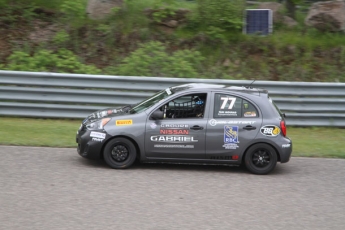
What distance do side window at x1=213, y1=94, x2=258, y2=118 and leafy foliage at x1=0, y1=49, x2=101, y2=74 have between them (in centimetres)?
577

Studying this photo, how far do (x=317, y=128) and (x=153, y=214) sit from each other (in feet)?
24.1

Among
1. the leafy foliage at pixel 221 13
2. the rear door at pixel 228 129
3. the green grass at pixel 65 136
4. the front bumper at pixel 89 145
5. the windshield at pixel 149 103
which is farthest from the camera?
the leafy foliage at pixel 221 13

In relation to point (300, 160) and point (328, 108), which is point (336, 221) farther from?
point (328, 108)

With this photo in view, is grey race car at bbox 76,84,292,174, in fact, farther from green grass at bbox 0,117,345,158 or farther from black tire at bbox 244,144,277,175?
green grass at bbox 0,117,345,158

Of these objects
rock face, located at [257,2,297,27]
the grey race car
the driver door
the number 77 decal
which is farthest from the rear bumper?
rock face, located at [257,2,297,27]

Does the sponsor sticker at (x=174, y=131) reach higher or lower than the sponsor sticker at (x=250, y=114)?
lower

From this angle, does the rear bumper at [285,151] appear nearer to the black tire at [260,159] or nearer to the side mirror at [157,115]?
the black tire at [260,159]

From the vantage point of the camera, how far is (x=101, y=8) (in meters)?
16.7

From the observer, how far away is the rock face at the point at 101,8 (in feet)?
54.5

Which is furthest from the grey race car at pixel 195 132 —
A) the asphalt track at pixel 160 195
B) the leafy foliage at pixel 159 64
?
the leafy foliage at pixel 159 64

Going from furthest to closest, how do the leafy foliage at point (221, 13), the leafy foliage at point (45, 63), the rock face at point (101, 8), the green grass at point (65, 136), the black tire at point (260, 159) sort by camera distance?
the rock face at point (101, 8), the leafy foliage at point (221, 13), the leafy foliage at point (45, 63), the green grass at point (65, 136), the black tire at point (260, 159)

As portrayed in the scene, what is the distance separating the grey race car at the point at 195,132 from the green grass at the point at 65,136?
159 cm

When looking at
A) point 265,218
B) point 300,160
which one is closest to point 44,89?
point 300,160

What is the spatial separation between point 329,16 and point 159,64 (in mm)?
5608
